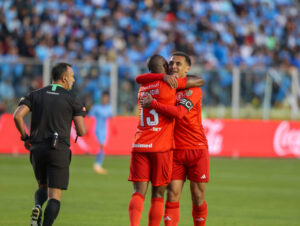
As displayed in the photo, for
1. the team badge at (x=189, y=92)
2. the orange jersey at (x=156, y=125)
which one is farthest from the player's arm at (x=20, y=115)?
the team badge at (x=189, y=92)

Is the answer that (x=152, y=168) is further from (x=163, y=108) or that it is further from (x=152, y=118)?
(x=163, y=108)

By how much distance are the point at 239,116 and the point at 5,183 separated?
11337mm

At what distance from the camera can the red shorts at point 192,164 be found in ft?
27.2

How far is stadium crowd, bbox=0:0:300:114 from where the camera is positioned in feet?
80.5

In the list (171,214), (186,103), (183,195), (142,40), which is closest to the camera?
(186,103)

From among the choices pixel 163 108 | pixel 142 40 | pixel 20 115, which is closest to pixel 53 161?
pixel 20 115

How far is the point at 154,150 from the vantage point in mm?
7887

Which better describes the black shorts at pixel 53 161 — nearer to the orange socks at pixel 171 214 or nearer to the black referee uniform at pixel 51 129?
the black referee uniform at pixel 51 129

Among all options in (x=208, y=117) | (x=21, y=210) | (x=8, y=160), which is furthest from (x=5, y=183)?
(x=208, y=117)

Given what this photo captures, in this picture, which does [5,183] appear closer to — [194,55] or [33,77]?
[33,77]

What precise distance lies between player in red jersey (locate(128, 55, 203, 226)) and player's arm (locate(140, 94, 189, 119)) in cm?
12

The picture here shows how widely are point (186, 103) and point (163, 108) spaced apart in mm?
352

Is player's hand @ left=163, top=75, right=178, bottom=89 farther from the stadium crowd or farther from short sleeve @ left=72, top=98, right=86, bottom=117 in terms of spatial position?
the stadium crowd

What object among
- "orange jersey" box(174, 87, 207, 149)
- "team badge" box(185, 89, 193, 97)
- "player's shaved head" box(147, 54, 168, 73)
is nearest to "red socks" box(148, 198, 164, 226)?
"orange jersey" box(174, 87, 207, 149)
